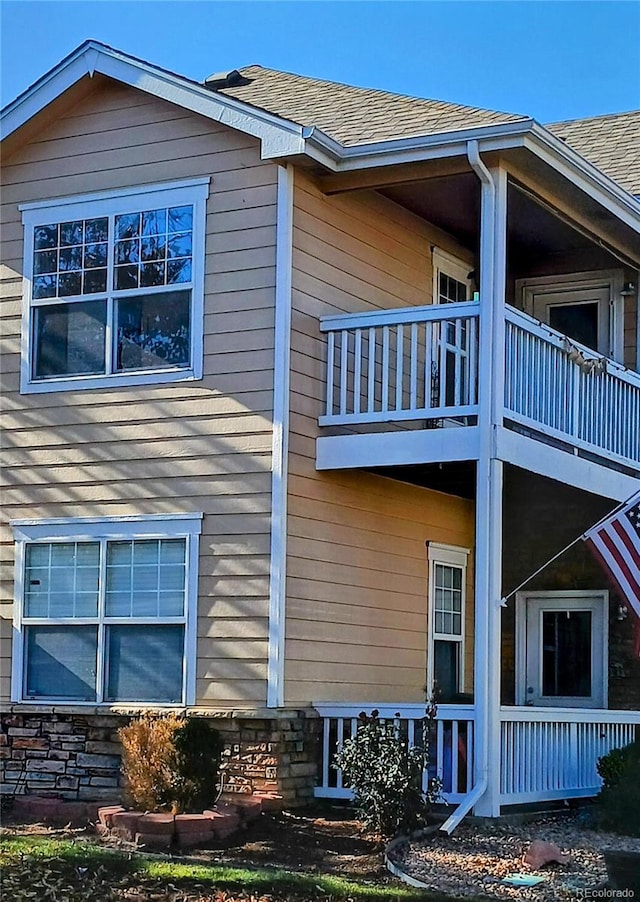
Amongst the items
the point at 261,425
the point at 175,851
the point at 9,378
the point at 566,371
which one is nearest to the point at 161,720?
the point at 175,851

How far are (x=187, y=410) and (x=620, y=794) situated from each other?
493cm

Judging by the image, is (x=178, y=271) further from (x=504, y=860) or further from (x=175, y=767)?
(x=504, y=860)

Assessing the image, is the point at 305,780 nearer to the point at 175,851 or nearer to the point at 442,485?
the point at 175,851

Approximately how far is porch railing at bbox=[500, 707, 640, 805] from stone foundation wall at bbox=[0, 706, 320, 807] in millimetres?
1649

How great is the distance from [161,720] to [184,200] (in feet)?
15.5

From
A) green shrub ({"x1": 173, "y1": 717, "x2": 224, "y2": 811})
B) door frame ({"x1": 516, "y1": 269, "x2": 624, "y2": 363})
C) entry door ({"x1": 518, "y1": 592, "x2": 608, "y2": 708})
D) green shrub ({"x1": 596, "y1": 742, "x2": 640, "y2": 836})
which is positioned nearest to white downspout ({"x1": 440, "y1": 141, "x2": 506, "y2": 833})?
green shrub ({"x1": 596, "y1": 742, "x2": 640, "y2": 836})

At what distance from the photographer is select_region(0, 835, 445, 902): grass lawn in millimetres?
8141

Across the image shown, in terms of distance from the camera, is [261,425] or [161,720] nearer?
[161,720]

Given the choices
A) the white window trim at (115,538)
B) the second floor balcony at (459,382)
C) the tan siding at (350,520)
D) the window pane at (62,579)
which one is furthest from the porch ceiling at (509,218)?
the window pane at (62,579)

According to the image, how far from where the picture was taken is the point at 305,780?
11.8m

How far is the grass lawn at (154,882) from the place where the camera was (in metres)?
8.14

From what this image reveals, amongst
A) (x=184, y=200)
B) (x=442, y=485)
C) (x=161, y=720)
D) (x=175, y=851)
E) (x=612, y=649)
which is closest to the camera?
(x=175, y=851)

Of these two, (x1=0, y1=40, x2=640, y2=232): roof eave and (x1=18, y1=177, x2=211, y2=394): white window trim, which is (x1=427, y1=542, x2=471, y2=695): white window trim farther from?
(x1=0, y1=40, x2=640, y2=232): roof eave

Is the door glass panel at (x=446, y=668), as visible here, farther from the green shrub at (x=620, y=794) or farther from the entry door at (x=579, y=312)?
the entry door at (x=579, y=312)
